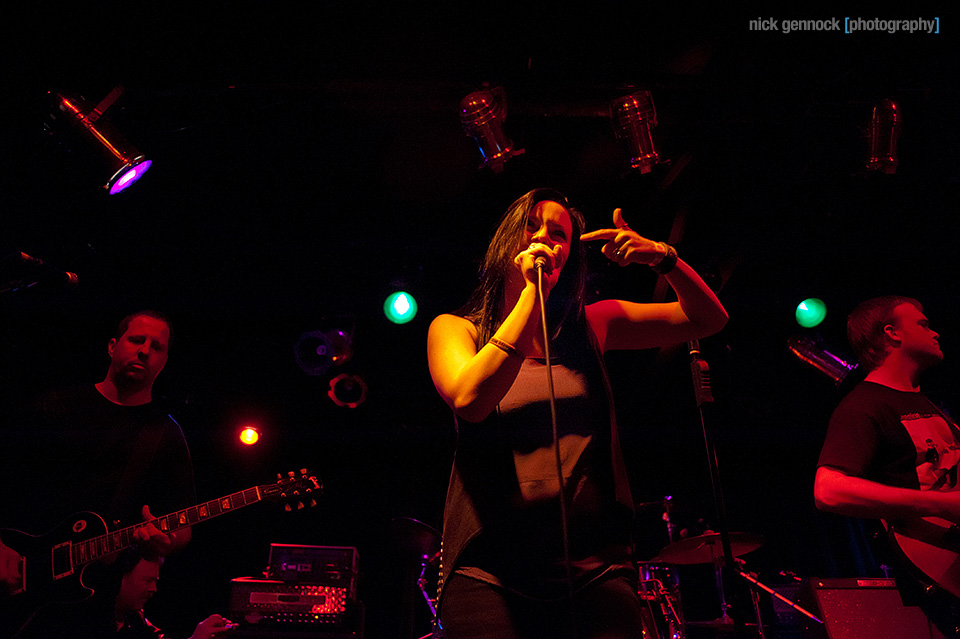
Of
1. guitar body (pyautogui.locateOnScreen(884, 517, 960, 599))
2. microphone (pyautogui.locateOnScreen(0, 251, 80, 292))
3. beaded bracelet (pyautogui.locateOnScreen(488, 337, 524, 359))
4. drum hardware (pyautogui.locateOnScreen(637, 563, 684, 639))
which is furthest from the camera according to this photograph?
drum hardware (pyautogui.locateOnScreen(637, 563, 684, 639))

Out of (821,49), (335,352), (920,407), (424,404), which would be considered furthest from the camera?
(424,404)

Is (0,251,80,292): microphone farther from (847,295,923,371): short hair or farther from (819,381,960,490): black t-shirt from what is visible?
(847,295,923,371): short hair

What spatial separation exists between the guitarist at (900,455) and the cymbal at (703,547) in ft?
5.42

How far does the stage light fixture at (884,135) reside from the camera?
3816 millimetres

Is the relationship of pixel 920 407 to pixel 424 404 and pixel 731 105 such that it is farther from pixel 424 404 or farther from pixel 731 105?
pixel 424 404

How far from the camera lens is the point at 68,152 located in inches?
136

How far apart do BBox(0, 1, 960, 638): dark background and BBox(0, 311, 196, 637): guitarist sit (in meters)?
0.85

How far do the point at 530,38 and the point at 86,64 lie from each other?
8.75 feet

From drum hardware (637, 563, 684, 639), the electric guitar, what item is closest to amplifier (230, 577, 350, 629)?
the electric guitar

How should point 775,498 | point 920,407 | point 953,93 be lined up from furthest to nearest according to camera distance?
1. point 775,498
2. point 953,93
3. point 920,407

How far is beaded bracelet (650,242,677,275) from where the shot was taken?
5.77 ft

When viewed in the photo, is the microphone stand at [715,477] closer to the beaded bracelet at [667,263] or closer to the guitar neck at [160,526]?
the beaded bracelet at [667,263]

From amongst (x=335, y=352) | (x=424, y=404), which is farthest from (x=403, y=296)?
(x=424, y=404)

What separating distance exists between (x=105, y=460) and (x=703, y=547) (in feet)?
13.5
